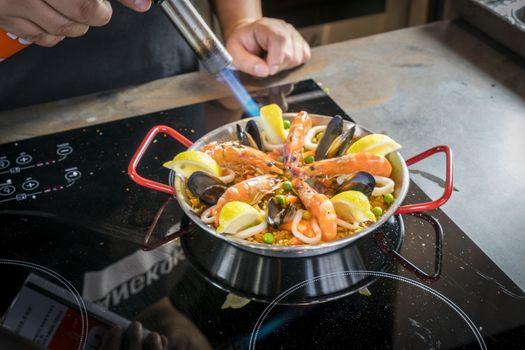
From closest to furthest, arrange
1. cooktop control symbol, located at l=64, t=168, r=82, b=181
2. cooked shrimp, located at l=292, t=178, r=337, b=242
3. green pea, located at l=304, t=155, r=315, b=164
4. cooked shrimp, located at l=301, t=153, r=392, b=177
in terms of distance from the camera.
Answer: cooked shrimp, located at l=292, t=178, r=337, b=242 < cooked shrimp, located at l=301, t=153, r=392, b=177 < green pea, located at l=304, t=155, r=315, b=164 < cooktop control symbol, located at l=64, t=168, r=82, b=181

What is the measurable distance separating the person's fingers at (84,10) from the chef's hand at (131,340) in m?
0.70

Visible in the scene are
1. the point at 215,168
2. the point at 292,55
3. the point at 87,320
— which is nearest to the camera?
the point at 87,320

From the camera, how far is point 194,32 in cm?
138

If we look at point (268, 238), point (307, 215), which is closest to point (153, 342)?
point (268, 238)

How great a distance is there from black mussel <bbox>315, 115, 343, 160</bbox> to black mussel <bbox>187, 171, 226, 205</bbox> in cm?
26

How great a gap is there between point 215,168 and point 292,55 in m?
0.62

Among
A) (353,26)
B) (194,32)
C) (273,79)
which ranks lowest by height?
(353,26)

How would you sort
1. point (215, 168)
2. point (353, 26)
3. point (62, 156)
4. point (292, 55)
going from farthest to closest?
point (353, 26), point (292, 55), point (62, 156), point (215, 168)

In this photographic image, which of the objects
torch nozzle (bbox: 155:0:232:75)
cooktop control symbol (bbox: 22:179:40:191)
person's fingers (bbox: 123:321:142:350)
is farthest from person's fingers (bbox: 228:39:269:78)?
person's fingers (bbox: 123:321:142:350)

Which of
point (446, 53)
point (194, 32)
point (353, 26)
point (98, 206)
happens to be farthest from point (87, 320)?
point (353, 26)

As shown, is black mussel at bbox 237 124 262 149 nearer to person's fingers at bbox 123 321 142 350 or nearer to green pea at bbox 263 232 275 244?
green pea at bbox 263 232 275 244

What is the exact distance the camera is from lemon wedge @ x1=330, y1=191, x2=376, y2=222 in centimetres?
109

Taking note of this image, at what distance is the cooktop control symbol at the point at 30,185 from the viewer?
139cm

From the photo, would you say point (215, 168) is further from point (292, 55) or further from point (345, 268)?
point (292, 55)
